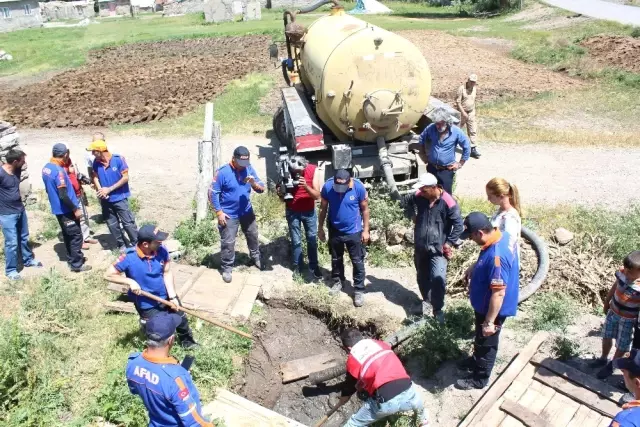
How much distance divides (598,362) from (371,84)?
4.88m

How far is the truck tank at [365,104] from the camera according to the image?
8117 mm

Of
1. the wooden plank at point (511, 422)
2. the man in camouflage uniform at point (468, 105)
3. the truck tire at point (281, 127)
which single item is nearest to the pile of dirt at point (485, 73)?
the man in camouflage uniform at point (468, 105)

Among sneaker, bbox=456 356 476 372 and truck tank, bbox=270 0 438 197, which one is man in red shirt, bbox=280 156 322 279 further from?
sneaker, bbox=456 356 476 372

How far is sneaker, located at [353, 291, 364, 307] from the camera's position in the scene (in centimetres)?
664

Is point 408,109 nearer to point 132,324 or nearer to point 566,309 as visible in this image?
point 566,309

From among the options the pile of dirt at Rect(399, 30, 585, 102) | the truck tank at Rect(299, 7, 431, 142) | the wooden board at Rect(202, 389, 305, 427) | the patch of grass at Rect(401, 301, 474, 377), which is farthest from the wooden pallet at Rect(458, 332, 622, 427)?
the pile of dirt at Rect(399, 30, 585, 102)

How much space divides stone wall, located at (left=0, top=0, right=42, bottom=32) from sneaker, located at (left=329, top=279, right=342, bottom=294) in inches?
1757

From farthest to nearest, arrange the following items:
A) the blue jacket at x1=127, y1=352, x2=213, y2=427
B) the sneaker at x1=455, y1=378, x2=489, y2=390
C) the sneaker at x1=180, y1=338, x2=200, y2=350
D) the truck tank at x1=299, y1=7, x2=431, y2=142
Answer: the truck tank at x1=299, y1=7, x2=431, y2=142 < the sneaker at x1=180, y1=338, x2=200, y2=350 < the sneaker at x1=455, y1=378, x2=489, y2=390 < the blue jacket at x1=127, y1=352, x2=213, y2=427

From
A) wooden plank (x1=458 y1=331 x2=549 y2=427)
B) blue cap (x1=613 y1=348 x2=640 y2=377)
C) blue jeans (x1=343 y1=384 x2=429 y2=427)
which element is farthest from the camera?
wooden plank (x1=458 y1=331 x2=549 y2=427)

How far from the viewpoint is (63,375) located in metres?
5.55

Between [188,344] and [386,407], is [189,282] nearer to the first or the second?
[188,344]

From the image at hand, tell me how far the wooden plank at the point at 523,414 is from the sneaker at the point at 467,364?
678mm

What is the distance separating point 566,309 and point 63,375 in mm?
5504

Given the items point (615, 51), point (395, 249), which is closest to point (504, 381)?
point (395, 249)
